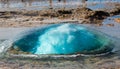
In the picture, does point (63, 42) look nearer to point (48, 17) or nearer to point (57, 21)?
point (57, 21)

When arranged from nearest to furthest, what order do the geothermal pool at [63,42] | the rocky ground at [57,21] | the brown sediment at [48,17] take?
the rocky ground at [57,21], the geothermal pool at [63,42], the brown sediment at [48,17]

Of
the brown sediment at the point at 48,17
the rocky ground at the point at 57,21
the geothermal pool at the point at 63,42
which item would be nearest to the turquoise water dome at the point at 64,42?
the geothermal pool at the point at 63,42

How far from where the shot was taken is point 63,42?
1004cm

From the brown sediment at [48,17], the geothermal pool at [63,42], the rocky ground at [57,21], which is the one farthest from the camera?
the brown sediment at [48,17]

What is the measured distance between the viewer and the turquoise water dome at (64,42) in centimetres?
995

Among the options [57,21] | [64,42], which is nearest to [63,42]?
[64,42]

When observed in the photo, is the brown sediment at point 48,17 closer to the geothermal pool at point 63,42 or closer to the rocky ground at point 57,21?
the rocky ground at point 57,21

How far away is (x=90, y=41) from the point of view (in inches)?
401

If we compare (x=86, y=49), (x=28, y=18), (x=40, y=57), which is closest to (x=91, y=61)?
(x=86, y=49)

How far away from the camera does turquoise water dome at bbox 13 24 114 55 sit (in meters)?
9.95

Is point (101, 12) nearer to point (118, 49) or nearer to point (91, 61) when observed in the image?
point (118, 49)

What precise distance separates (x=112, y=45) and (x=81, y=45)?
1.19 metres

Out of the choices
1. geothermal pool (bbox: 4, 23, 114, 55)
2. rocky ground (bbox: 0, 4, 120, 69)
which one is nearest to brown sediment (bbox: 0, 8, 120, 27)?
rocky ground (bbox: 0, 4, 120, 69)

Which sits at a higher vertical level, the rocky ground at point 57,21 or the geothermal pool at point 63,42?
the geothermal pool at point 63,42
